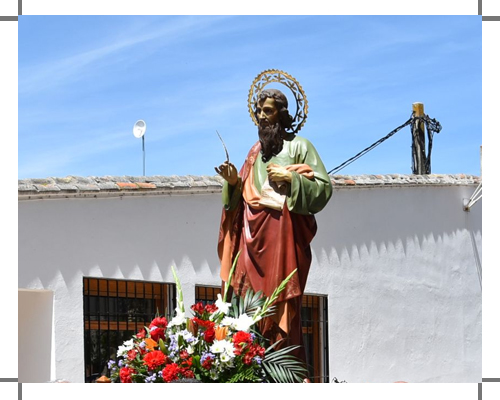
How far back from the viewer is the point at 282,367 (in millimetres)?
7301

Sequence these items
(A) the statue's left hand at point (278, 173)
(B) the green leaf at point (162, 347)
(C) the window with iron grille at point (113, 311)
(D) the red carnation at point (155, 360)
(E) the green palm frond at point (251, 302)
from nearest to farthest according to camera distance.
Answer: (D) the red carnation at point (155, 360) < (B) the green leaf at point (162, 347) < (E) the green palm frond at point (251, 302) < (A) the statue's left hand at point (278, 173) < (C) the window with iron grille at point (113, 311)

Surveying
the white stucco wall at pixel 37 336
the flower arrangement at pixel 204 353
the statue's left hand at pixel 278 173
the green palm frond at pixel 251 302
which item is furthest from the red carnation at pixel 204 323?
the white stucco wall at pixel 37 336

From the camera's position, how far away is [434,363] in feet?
45.7

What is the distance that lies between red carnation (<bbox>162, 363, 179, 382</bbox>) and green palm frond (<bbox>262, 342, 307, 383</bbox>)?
680 millimetres

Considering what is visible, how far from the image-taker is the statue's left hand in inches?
312

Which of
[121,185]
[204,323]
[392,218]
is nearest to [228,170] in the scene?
[204,323]

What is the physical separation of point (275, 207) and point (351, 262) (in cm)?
534

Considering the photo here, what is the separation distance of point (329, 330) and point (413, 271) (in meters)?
1.72

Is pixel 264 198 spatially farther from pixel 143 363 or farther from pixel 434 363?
pixel 434 363

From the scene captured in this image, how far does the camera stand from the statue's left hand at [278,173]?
7.93 m

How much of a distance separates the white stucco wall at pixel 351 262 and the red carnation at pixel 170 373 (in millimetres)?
3861

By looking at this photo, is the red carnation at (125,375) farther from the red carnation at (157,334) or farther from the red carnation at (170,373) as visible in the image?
the red carnation at (170,373)

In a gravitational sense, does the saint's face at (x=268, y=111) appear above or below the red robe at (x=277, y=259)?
above
